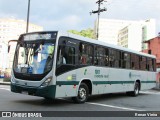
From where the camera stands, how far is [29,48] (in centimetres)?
1293

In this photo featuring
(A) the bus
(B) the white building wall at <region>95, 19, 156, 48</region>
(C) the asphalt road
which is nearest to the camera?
(C) the asphalt road

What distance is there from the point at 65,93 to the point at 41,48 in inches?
80.9

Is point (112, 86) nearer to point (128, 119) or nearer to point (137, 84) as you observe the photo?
point (137, 84)

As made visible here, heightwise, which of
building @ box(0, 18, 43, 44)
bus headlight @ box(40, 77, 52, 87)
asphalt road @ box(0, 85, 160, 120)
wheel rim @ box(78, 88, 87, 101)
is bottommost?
asphalt road @ box(0, 85, 160, 120)

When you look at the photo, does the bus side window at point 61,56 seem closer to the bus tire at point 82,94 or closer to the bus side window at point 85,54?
the bus side window at point 85,54

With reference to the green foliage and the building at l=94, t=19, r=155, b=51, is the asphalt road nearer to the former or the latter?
the green foliage

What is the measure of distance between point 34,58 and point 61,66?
3.65 ft

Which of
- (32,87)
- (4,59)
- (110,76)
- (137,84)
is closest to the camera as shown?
(32,87)

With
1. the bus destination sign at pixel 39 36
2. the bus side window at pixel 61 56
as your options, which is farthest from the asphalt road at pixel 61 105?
the bus destination sign at pixel 39 36

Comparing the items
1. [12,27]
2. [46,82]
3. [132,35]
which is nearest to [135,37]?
[132,35]

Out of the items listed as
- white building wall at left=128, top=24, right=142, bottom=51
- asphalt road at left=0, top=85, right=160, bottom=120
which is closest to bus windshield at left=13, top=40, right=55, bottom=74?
asphalt road at left=0, top=85, right=160, bottom=120

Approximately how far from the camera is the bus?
12.1 metres

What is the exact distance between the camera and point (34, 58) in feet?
40.8

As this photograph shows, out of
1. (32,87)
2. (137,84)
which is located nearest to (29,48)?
(32,87)
